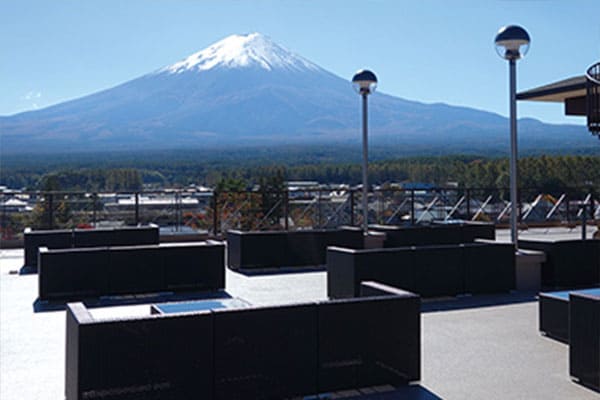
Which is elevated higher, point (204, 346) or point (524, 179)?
point (524, 179)

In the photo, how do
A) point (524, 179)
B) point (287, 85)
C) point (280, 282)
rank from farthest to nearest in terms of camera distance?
1. point (287, 85)
2. point (524, 179)
3. point (280, 282)

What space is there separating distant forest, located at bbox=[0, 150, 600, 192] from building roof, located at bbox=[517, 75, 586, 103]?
1530 cm

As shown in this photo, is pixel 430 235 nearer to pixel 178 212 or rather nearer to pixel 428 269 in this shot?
pixel 428 269

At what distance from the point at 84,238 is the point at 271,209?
6.47 m

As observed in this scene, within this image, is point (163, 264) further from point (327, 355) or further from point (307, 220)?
point (307, 220)

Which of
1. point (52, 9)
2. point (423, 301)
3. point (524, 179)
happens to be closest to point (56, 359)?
point (423, 301)

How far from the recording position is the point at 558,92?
11.0 meters

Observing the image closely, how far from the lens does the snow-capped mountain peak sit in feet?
459

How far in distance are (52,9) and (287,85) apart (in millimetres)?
86427

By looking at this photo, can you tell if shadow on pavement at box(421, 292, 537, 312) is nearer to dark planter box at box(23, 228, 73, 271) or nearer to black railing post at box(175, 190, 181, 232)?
dark planter box at box(23, 228, 73, 271)

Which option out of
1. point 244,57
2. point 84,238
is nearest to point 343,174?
point 244,57

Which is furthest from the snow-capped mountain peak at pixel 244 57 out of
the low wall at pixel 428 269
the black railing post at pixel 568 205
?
the low wall at pixel 428 269

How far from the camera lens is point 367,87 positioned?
485 inches

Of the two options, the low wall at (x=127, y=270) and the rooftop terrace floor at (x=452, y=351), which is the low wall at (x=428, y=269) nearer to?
the rooftop terrace floor at (x=452, y=351)
